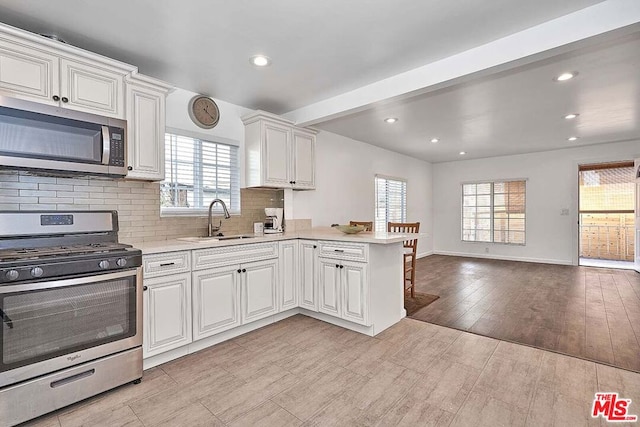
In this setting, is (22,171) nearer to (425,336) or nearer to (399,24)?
(399,24)

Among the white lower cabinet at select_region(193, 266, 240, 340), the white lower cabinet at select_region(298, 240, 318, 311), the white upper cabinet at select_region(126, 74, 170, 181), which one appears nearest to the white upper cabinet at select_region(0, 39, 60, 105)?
the white upper cabinet at select_region(126, 74, 170, 181)

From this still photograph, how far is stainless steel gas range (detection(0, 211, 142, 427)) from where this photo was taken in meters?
1.75

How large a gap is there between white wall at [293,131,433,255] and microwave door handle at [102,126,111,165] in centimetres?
225

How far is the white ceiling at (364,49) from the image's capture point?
6.55 feet

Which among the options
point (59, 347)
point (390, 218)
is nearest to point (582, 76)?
point (390, 218)

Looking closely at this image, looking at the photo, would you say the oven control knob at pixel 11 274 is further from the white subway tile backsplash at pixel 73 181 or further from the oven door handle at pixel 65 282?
the white subway tile backsplash at pixel 73 181

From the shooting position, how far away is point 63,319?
1.91m

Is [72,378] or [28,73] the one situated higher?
[28,73]

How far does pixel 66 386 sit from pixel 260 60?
270 centimetres

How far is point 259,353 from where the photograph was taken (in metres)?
2.65

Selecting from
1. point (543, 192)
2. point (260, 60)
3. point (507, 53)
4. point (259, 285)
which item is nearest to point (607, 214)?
point (543, 192)

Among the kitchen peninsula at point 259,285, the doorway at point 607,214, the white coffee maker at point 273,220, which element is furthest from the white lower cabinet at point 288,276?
the doorway at point 607,214

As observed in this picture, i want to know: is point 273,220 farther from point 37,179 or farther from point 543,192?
point 543,192

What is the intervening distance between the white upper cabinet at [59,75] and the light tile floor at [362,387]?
6.66 ft
